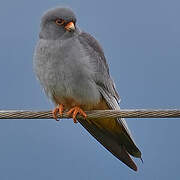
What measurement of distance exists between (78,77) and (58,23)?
810mm

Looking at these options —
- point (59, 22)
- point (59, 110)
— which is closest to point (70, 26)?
point (59, 22)

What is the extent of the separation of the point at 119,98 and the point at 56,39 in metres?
1.14

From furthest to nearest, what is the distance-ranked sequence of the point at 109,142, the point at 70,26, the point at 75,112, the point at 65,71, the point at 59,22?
the point at 109,142, the point at 59,22, the point at 70,26, the point at 75,112, the point at 65,71

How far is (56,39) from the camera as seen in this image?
681cm

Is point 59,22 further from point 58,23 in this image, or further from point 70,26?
point 70,26

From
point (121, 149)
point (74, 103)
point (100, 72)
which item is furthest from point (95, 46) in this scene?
point (121, 149)

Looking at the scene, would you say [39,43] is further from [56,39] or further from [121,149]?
[121,149]

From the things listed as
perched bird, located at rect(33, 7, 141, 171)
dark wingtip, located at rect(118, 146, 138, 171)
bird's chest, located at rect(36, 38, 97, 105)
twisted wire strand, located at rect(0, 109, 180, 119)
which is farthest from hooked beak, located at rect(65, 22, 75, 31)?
dark wingtip, located at rect(118, 146, 138, 171)

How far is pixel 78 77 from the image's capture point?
21.5 feet

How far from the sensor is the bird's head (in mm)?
6816

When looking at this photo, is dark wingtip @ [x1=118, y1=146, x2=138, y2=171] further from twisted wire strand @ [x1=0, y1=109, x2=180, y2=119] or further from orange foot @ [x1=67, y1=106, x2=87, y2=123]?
twisted wire strand @ [x1=0, y1=109, x2=180, y2=119]

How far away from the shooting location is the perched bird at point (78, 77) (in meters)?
6.57

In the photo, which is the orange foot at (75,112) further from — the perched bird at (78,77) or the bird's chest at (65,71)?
the bird's chest at (65,71)

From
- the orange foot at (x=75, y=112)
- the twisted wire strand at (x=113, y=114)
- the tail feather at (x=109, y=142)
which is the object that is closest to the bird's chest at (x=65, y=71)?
the orange foot at (x=75, y=112)
